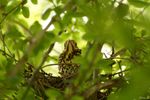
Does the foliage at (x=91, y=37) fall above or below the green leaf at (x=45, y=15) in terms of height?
below

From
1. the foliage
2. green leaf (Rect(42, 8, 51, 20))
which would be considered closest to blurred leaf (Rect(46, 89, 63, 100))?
the foliage

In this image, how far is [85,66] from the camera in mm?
785

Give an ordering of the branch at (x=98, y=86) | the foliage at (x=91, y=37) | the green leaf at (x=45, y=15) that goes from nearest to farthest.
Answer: the foliage at (x=91, y=37), the green leaf at (x=45, y=15), the branch at (x=98, y=86)

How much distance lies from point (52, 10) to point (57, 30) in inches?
4.7

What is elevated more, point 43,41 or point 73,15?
point 73,15

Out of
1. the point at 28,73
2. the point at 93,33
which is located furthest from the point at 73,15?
the point at 28,73

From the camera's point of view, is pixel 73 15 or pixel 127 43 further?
pixel 73 15

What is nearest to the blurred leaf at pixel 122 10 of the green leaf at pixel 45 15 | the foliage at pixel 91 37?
the foliage at pixel 91 37

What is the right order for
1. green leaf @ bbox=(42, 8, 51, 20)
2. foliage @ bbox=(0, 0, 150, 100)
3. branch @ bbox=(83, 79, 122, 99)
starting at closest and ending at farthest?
1. foliage @ bbox=(0, 0, 150, 100)
2. green leaf @ bbox=(42, 8, 51, 20)
3. branch @ bbox=(83, 79, 122, 99)

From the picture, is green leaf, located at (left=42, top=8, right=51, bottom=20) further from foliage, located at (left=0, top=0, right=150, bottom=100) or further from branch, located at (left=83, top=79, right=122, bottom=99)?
branch, located at (left=83, top=79, right=122, bottom=99)

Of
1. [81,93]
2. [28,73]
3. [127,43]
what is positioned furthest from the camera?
[28,73]

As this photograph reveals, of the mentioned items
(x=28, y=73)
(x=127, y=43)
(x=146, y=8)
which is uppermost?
(x=28, y=73)

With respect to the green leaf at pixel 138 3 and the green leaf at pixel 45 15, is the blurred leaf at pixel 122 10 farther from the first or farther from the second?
the green leaf at pixel 45 15

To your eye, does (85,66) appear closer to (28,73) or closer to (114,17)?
(114,17)
